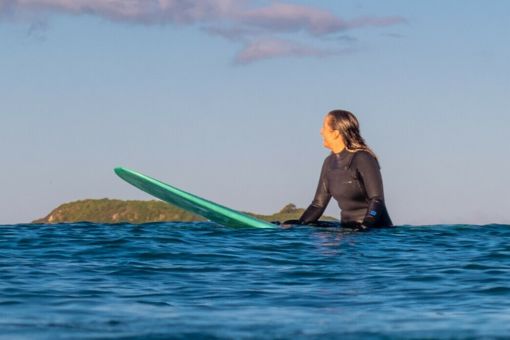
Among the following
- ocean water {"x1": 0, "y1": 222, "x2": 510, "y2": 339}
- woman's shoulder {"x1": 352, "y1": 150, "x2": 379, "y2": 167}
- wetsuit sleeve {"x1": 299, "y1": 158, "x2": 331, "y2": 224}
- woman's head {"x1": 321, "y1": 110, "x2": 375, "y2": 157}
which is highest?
woman's head {"x1": 321, "y1": 110, "x2": 375, "y2": 157}

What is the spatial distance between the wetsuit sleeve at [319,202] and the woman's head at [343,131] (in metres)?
0.57

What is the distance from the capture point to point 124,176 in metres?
17.2

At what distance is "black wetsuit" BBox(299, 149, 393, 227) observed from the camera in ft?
44.0

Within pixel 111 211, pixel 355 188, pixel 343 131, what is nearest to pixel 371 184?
pixel 355 188

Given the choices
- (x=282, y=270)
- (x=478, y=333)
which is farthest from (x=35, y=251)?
(x=478, y=333)

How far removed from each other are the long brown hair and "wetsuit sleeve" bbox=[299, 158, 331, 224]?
26.1 inches

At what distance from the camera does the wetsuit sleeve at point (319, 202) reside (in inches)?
557

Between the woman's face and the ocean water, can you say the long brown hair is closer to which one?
the woman's face

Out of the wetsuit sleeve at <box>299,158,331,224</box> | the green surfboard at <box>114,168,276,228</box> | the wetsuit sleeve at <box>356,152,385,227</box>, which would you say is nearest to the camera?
the wetsuit sleeve at <box>356,152,385,227</box>

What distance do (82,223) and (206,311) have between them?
32.1ft

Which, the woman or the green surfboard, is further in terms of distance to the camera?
the green surfboard

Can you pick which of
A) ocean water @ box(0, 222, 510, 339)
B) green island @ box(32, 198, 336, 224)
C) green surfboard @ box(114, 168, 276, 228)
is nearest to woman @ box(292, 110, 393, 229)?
ocean water @ box(0, 222, 510, 339)

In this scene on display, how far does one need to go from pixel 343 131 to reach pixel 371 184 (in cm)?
86

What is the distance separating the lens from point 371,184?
44.0ft
